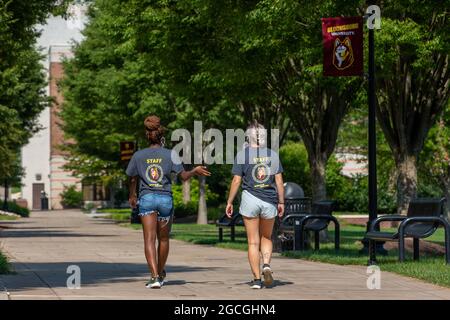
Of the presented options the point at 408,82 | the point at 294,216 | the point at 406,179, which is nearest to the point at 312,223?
the point at 294,216

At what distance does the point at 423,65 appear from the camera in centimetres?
2355

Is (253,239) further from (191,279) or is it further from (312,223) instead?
(312,223)

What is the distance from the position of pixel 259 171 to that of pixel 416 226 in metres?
5.34

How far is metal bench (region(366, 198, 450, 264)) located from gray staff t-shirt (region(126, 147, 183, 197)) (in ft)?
17.0

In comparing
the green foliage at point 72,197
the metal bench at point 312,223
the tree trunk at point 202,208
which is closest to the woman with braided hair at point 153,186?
the metal bench at point 312,223

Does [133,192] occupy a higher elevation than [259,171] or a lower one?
lower

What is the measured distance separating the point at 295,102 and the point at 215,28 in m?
3.55

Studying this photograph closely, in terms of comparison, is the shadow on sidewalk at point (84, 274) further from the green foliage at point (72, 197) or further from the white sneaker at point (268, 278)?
the green foliage at point (72, 197)

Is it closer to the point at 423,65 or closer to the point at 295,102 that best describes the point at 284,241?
the point at 423,65

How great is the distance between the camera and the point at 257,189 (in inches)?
555

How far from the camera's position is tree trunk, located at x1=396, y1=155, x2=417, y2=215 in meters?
28.0

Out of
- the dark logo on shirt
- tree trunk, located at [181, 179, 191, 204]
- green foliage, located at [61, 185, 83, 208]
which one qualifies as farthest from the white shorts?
green foliage, located at [61, 185, 83, 208]

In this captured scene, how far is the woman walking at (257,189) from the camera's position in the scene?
14062mm

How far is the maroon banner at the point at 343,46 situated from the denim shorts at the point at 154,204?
8.05m
